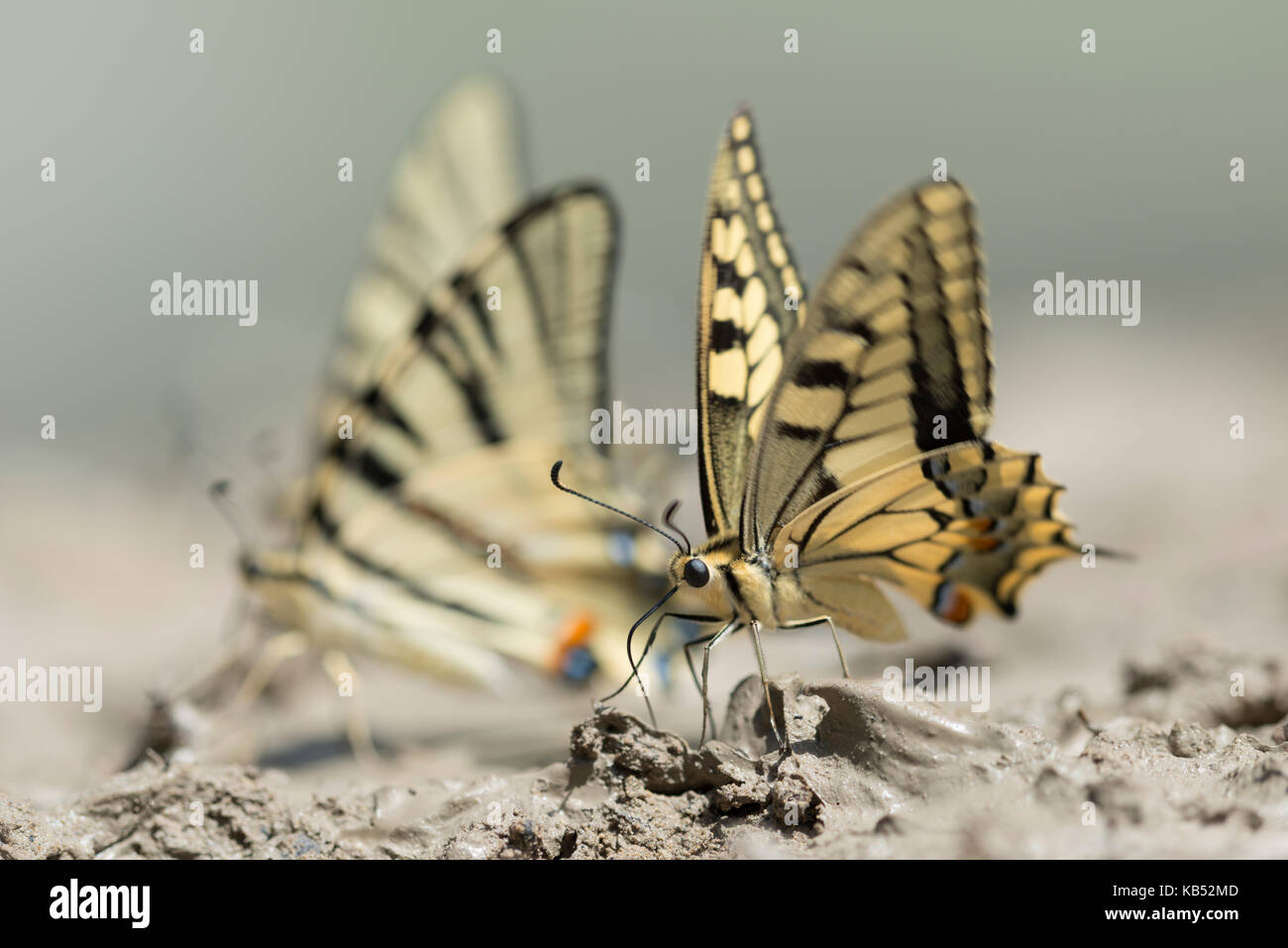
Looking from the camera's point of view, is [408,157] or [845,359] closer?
[845,359]

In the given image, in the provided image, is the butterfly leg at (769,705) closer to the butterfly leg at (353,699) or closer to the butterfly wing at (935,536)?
the butterfly wing at (935,536)

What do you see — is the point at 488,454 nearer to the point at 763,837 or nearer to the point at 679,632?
the point at 679,632

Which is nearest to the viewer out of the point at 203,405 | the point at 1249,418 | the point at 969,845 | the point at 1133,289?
the point at 969,845

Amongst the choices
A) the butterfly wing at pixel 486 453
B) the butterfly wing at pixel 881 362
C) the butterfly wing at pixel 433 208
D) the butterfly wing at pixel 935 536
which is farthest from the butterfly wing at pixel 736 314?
the butterfly wing at pixel 433 208

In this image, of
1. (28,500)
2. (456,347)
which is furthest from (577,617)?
(28,500)

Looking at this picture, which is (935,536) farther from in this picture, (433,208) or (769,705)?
(433,208)
